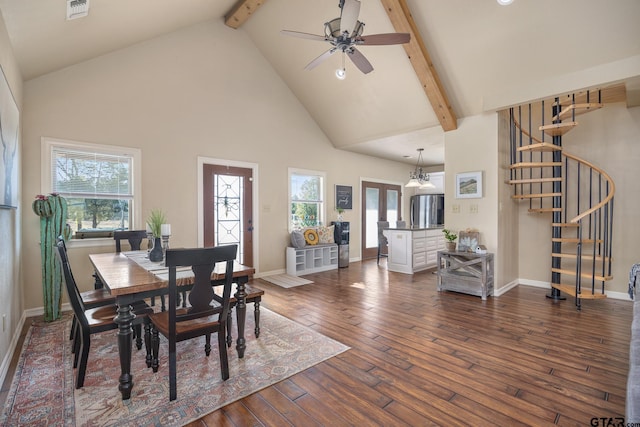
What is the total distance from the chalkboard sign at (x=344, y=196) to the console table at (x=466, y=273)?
2854 millimetres

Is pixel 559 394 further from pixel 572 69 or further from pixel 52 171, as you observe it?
pixel 52 171

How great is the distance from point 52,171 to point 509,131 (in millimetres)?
6344

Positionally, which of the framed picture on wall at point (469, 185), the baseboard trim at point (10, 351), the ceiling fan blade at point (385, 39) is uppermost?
the ceiling fan blade at point (385, 39)

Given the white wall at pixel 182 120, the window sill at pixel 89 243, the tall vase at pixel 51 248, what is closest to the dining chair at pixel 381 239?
the white wall at pixel 182 120

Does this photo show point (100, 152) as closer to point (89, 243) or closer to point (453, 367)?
point (89, 243)

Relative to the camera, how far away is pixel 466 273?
15.0ft

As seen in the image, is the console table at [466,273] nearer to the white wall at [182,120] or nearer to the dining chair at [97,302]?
the white wall at [182,120]

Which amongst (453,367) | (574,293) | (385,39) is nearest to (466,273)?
(574,293)

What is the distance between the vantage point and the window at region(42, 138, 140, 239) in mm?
3705

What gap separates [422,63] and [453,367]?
3.77 m

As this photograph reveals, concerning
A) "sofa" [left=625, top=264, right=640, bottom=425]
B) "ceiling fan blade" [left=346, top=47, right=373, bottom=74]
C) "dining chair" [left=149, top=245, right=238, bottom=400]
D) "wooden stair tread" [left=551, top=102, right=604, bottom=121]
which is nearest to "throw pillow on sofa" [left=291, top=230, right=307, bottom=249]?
"ceiling fan blade" [left=346, top=47, right=373, bottom=74]

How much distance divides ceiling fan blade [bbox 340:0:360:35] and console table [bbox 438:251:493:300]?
3.36m

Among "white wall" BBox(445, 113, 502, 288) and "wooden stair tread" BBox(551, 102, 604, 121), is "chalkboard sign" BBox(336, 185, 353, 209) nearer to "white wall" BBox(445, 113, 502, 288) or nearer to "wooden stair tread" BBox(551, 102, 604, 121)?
"white wall" BBox(445, 113, 502, 288)

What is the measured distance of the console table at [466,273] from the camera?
432 centimetres
